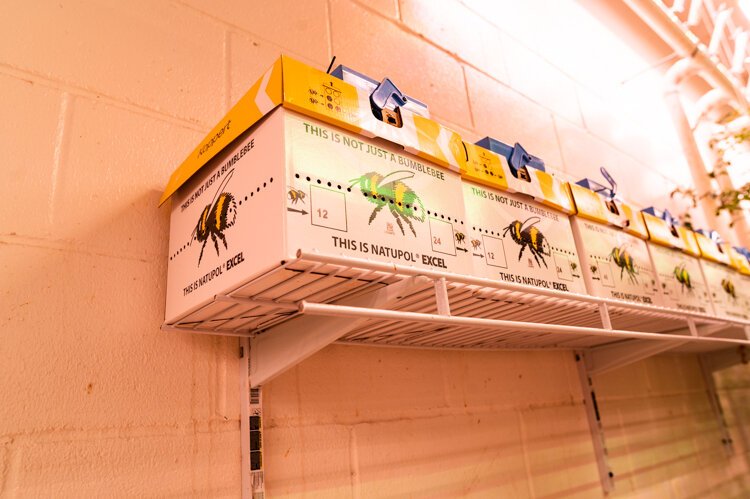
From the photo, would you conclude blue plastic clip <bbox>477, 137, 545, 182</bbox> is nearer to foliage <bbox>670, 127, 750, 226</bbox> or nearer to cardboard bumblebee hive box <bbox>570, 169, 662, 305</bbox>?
cardboard bumblebee hive box <bbox>570, 169, 662, 305</bbox>

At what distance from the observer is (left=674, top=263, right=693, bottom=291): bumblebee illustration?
135 cm

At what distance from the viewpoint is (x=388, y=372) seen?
1.05 metres

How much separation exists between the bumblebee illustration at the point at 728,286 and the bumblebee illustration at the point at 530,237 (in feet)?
3.22

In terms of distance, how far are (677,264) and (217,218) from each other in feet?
4.05

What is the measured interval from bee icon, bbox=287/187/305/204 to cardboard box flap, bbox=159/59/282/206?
11 centimetres

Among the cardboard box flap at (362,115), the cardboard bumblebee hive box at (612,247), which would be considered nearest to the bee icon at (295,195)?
the cardboard box flap at (362,115)

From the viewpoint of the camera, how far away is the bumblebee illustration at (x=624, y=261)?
1.14 m

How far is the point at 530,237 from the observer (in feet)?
3.09

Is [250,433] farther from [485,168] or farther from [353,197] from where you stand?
[485,168]

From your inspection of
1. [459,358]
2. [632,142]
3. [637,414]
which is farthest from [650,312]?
[632,142]

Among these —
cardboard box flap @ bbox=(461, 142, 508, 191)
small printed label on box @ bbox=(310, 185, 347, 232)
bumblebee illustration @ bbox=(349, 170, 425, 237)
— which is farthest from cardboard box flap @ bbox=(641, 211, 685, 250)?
small printed label on box @ bbox=(310, 185, 347, 232)

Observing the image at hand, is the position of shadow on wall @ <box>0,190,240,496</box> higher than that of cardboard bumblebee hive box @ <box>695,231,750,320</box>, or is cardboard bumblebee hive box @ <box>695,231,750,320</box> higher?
cardboard bumblebee hive box @ <box>695,231,750,320</box>

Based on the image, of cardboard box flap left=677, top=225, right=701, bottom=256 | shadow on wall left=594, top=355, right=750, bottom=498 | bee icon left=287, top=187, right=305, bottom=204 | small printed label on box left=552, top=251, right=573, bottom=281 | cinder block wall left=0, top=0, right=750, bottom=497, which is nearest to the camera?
Result: bee icon left=287, top=187, right=305, bottom=204

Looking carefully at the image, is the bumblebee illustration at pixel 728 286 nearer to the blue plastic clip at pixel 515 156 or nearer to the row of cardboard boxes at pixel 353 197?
the row of cardboard boxes at pixel 353 197
